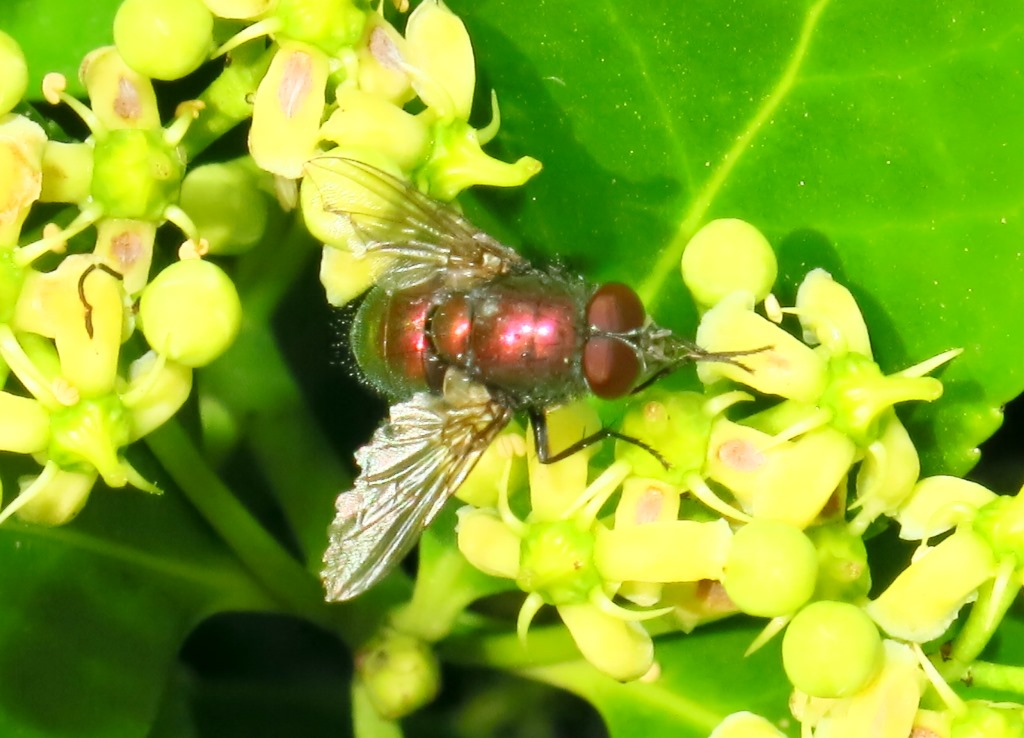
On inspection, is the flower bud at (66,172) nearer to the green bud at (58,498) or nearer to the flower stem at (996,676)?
the green bud at (58,498)

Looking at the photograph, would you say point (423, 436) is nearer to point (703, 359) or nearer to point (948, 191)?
point (703, 359)

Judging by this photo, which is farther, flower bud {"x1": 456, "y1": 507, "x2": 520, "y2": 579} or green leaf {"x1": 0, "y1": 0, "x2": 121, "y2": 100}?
green leaf {"x1": 0, "y1": 0, "x2": 121, "y2": 100}

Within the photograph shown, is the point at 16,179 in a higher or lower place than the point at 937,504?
higher

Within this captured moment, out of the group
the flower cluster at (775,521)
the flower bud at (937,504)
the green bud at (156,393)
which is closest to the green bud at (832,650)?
the flower cluster at (775,521)

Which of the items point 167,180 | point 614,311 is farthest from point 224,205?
point 614,311

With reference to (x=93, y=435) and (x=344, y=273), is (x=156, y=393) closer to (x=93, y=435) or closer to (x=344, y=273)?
(x=93, y=435)

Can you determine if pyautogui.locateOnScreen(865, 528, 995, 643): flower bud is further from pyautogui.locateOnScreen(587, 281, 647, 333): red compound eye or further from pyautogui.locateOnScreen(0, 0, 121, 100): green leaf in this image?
pyautogui.locateOnScreen(0, 0, 121, 100): green leaf

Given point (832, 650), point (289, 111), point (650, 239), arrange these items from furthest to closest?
point (650, 239)
point (289, 111)
point (832, 650)

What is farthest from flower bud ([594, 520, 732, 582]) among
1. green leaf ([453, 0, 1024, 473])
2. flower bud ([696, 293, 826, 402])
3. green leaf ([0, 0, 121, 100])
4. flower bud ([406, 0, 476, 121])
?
green leaf ([0, 0, 121, 100])
